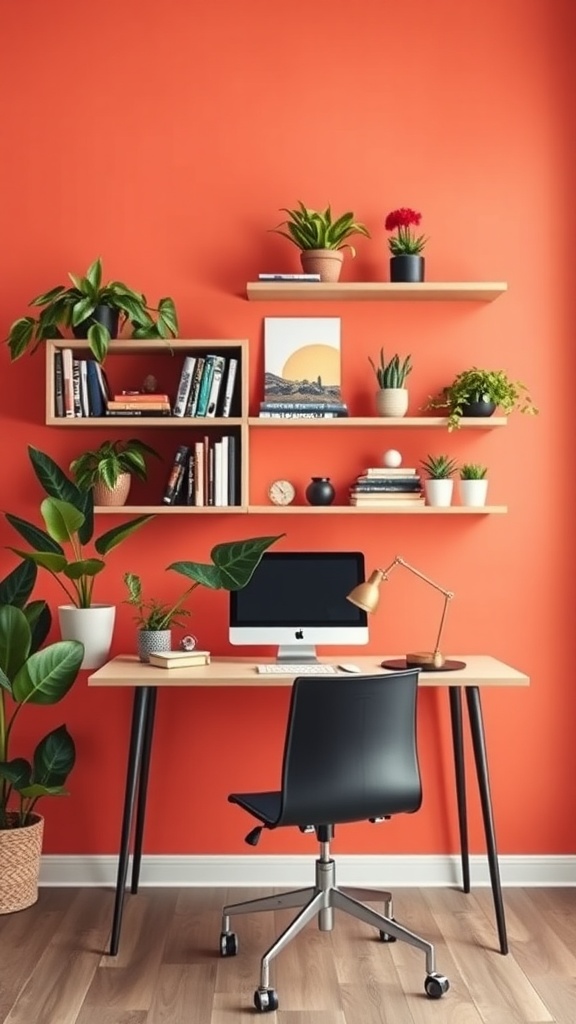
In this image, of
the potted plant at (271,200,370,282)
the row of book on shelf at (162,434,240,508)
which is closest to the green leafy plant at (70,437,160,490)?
the row of book on shelf at (162,434,240,508)

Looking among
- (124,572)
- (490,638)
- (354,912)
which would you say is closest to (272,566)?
(124,572)

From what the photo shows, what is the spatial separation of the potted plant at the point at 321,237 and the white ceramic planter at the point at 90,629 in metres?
1.38

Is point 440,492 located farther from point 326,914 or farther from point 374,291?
point 326,914

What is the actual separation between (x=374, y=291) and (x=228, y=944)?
2.15 meters

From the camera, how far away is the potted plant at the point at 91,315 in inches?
150

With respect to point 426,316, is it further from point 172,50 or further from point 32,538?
point 32,538

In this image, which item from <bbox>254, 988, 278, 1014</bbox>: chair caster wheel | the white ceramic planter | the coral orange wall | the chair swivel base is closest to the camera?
<bbox>254, 988, 278, 1014</bbox>: chair caster wheel

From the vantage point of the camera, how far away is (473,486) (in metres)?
3.96

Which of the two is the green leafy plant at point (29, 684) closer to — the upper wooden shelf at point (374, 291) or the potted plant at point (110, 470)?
the potted plant at point (110, 470)

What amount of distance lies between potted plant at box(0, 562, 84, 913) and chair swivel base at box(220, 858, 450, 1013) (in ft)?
2.45

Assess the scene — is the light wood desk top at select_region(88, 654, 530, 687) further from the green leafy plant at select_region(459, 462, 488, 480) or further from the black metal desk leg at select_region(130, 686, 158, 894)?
the green leafy plant at select_region(459, 462, 488, 480)

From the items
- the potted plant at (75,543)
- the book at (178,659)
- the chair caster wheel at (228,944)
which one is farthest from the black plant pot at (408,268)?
the chair caster wheel at (228,944)

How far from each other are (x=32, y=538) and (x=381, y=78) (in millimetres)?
2039

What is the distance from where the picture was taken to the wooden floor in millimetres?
3045
